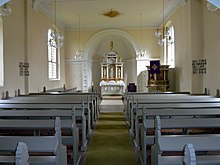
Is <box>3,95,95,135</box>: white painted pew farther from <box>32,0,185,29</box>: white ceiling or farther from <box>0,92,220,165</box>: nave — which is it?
<box>32,0,185,29</box>: white ceiling

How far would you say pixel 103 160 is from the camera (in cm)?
419

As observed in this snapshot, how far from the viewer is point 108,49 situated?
1634 cm

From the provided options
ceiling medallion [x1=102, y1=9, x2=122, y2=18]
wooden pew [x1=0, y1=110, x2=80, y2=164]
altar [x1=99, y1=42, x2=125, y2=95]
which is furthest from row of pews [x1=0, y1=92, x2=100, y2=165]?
altar [x1=99, y1=42, x2=125, y2=95]

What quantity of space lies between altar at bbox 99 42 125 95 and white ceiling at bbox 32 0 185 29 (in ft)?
6.69

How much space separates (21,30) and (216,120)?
6.85 metres

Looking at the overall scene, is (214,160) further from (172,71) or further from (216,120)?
(172,71)

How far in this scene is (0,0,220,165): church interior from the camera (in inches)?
108

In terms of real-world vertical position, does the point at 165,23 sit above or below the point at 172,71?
above

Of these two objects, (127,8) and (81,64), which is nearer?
(127,8)

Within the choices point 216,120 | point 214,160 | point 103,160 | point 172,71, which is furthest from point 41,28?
point 214,160

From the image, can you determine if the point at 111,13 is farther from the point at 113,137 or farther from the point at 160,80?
the point at 113,137

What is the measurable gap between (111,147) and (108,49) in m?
11.8

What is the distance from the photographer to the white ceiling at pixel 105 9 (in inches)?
Answer: 392

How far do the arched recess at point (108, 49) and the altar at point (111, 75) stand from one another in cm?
55
